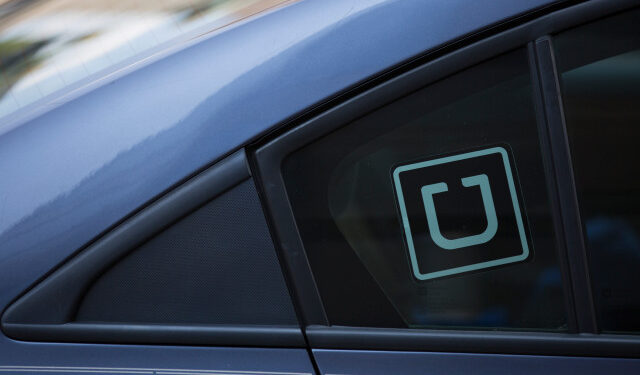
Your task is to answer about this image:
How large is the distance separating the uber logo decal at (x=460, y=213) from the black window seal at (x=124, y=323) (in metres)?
0.28

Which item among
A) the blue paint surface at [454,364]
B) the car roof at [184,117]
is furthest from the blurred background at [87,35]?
the blue paint surface at [454,364]

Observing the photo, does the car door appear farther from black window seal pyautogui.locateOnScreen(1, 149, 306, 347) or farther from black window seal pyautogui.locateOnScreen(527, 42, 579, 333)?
black window seal pyautogui.locateOnScreen(527, 42, 579, 333)

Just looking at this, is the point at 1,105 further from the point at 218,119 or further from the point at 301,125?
the point at 301,125

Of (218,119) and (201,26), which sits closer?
(218,119)

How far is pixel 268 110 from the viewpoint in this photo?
4.07 feet

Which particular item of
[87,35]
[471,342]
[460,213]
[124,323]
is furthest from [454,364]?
[87,35]

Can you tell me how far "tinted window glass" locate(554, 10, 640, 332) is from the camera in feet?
4.23

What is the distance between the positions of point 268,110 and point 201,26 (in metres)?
0.38

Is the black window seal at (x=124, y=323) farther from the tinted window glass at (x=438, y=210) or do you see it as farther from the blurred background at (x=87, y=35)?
the blurred background at (x=87, y=35)

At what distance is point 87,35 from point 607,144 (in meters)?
1.11

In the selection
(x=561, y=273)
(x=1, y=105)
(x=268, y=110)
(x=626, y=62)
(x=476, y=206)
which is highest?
(x=1, y=105)

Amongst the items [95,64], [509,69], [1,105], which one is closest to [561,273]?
[509,69]

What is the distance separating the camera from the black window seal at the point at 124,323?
48.5 inches

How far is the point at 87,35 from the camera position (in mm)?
1688
